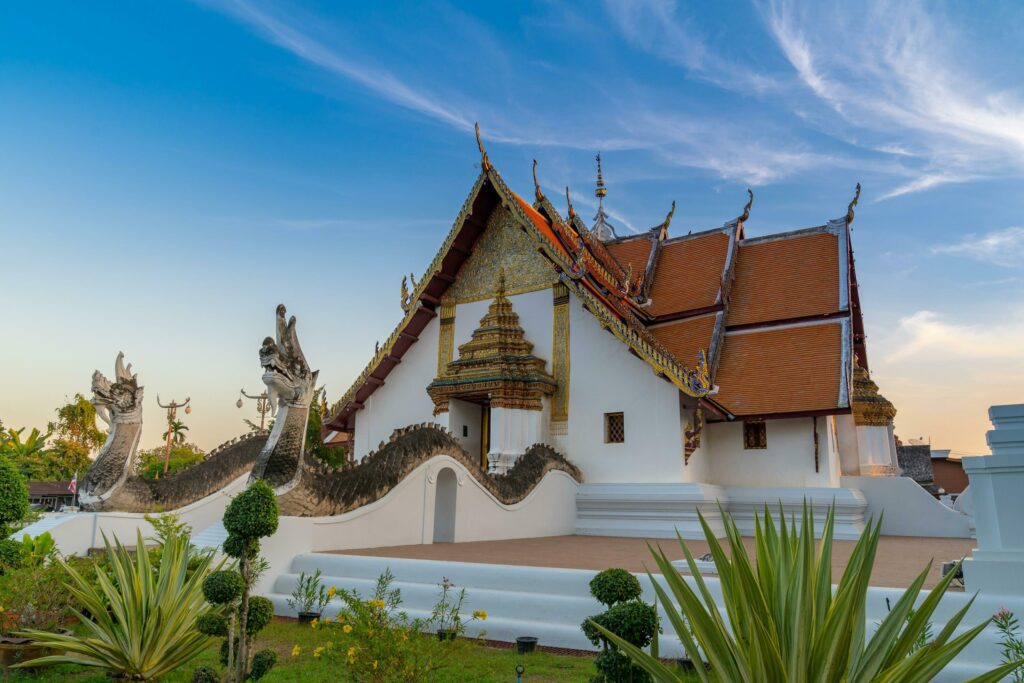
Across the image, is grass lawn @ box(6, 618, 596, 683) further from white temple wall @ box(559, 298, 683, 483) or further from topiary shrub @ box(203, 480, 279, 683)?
white temple wall @ box(559, 298, 683, 483)

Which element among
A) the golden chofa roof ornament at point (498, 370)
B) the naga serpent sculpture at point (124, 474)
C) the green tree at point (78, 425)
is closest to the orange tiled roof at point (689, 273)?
the golden chofa roof ornament at point (498, 370)

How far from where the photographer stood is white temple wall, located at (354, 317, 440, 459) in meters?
13.6

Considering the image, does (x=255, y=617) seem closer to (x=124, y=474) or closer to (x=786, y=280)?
(x=124, y=474)

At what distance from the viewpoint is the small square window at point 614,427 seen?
457 inches

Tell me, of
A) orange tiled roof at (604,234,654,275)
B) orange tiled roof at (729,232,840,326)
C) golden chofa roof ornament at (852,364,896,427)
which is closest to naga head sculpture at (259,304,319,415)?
orange tiled roof at (729,232,840,326)

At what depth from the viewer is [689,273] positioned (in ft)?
44.9

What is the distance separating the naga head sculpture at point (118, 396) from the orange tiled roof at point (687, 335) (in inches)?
321

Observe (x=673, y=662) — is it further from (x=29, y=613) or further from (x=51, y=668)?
(x=29, y=613)

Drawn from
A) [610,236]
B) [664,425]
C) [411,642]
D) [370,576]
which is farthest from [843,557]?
[610,236]

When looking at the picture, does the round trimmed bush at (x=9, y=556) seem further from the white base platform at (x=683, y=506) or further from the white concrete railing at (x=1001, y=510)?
the white base platform at (x=683, y=506)

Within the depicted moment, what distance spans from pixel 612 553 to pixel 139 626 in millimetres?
5035

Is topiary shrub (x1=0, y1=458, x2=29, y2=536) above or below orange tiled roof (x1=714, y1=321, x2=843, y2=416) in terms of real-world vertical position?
below

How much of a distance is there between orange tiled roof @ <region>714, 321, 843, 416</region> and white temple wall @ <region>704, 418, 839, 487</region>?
56 cm

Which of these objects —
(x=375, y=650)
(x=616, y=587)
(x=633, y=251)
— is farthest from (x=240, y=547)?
(x=633, y=251)
